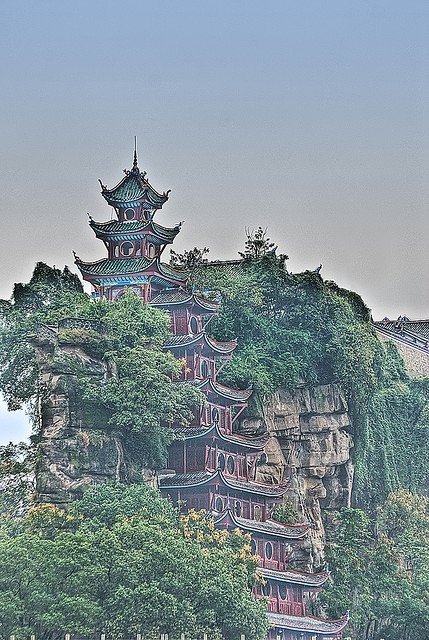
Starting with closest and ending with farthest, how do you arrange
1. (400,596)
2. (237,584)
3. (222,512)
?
(237,584)
(222,512)
(400,596)

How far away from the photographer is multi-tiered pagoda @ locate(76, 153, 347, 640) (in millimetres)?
54156

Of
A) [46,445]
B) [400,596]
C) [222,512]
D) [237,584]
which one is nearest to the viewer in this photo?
[237,584]

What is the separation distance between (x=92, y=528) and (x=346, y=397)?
1760 cm

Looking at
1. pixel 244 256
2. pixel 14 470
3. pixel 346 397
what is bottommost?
pixel 14 470

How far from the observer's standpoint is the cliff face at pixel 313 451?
6022 centimetres

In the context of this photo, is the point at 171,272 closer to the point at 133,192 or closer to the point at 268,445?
the point at 133,192

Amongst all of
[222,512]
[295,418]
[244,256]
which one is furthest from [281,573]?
[244,256]

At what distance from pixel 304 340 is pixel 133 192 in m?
8.67

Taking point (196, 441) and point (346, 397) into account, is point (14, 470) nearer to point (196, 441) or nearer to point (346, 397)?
point (196, 441)

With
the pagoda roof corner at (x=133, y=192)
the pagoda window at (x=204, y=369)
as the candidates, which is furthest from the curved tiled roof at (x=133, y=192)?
the pagoda window at (x=204, y=369)

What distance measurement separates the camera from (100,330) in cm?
5319

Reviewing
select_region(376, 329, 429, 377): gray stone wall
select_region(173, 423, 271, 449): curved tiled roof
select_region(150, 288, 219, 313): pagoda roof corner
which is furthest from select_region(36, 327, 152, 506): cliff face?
select_region(376, 329, 429, 377): gray stone wall

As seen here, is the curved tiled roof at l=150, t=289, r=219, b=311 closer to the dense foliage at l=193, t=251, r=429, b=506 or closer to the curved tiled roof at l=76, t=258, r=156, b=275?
the curved tiled roof at l=76, t=258, r=156, b=275

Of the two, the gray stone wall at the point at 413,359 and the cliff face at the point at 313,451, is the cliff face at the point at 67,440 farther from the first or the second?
the gray stone wall at the point at 413,359
